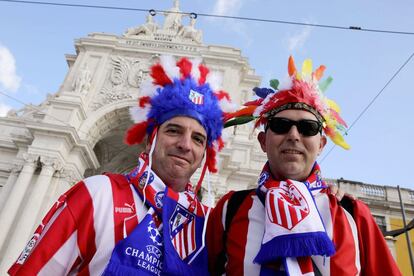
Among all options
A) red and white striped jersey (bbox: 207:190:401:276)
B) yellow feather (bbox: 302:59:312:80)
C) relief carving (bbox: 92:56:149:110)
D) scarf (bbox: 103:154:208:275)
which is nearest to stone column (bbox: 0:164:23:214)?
relief carving (bbox: 92:56:149:110)

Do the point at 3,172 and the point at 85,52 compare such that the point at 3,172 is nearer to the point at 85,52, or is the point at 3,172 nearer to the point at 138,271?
the point at 85,52

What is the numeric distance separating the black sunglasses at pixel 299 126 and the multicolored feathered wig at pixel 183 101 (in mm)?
654

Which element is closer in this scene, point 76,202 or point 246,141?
point 76,202

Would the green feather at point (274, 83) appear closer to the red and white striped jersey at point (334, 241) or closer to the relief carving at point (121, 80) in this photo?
the red and white striped jersey at point (334, 241)

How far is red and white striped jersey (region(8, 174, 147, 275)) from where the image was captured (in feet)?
6.51

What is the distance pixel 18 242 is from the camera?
1226cm

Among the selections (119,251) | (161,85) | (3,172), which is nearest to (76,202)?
(119,251)

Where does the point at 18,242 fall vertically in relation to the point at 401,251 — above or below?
below

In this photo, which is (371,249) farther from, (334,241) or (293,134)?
(293,134)

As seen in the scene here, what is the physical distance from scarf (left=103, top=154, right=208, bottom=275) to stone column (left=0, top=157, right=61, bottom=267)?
1215 cm

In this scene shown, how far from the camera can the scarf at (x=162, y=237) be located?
6.53 feet

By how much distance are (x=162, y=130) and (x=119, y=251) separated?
39.8 inches

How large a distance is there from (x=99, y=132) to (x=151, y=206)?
16064 millimetres

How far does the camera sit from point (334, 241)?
6.68 ft
